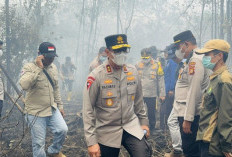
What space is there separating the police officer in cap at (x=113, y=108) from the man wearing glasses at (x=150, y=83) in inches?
164

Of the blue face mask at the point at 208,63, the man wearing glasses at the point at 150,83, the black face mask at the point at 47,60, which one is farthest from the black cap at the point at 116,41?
the man wearing glasses at the point at 150,83

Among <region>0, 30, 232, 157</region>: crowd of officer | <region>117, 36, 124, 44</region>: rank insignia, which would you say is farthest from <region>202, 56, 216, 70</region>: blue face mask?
<region>117, 36, 124, 44</region>: rank insignia

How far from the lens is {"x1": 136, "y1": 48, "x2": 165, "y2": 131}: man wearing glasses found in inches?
295

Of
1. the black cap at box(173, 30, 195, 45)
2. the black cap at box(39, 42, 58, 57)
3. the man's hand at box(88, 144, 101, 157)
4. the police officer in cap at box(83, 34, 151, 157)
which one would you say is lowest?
the man's hand at box(88, 144, 101, 157)

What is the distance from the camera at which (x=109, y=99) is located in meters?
3.24

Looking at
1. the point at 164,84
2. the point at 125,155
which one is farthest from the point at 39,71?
the point at 164,84

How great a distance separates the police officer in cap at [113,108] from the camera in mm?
3184

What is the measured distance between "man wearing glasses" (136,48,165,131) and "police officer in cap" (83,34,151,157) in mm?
4173

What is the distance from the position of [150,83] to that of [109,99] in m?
4.43

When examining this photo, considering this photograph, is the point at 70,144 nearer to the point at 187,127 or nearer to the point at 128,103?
the point at 187,127

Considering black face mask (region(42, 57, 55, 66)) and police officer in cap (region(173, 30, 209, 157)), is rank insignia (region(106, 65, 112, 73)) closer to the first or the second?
police officer in cap (region(173, 30, 209, 157))

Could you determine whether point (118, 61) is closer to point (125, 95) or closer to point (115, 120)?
point (125, 95)

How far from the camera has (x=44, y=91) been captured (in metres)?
4.58

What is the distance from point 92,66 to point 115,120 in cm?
448
